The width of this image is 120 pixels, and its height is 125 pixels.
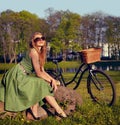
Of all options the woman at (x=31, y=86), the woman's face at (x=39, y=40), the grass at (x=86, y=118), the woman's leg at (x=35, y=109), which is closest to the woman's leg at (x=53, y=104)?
the woman at (x=31, y=86)

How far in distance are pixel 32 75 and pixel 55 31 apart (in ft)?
226

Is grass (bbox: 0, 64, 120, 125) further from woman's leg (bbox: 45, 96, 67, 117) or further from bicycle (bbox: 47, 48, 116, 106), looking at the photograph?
bicycle (bbox: 47, 48, 116, 106)

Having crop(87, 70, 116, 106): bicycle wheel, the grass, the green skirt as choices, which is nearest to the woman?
the green skirt

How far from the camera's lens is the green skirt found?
7234 mm

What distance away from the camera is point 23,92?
7.23m

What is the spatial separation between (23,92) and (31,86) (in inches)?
7.5

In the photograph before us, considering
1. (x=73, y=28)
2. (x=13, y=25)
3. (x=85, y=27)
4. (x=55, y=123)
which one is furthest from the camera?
(x=85, y=27)

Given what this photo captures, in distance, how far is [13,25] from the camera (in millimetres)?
68312

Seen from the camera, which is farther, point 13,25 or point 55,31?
point 55,31

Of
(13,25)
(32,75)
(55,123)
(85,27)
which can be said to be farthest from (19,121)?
(85,27)

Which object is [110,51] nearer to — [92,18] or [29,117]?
[92,18]

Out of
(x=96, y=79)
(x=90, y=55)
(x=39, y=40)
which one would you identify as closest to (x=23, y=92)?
(x=39, y=40)

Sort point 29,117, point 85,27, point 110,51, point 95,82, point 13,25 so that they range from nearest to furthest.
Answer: point 29,117
point 95,82
point 13,25
point 85,27
point 110,51

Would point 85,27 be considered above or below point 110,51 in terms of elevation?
above
